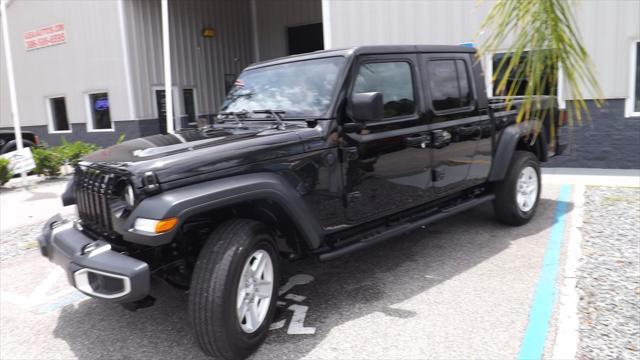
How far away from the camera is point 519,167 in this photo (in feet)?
17.9

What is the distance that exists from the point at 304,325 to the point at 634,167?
749cm

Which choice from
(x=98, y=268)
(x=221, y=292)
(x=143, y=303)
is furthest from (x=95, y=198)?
(x=221, y=292)

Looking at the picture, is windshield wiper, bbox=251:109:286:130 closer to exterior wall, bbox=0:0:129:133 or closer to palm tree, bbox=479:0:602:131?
palm tree, bbox=479:0:602:131

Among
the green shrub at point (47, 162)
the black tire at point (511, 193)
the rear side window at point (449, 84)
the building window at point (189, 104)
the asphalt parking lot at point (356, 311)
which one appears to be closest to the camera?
the asphalt parking lot at point (356, 311)

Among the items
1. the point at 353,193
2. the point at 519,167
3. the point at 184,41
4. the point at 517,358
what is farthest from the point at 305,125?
the point at 184,41

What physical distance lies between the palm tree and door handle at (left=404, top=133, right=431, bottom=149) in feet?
9.82

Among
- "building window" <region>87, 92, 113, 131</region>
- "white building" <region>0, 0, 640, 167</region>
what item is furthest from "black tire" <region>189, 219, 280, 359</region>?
"building window" <region>87, 92, 113, 131</region>

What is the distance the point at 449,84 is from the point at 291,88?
168cm

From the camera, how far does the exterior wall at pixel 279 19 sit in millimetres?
15977

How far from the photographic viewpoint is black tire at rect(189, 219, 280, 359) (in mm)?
2871

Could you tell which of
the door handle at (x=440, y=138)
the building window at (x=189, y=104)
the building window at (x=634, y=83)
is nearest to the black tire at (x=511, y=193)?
the door handle at (x=440, y=138)

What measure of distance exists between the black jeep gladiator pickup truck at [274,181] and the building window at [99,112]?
10901 millimetres

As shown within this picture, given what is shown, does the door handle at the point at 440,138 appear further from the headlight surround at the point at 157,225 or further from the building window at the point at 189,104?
the building window at the point at 189,104

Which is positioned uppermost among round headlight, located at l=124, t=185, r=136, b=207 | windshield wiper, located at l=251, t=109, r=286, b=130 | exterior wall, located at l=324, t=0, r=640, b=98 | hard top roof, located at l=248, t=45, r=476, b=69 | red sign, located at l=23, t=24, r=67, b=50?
red sign, located at l=23, t=24, r=67, b=50
